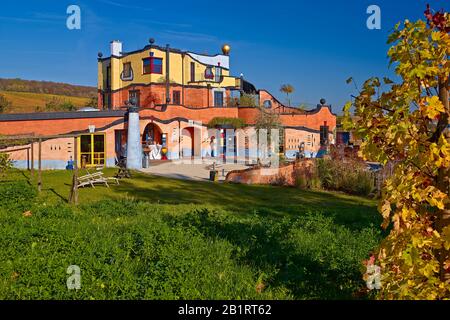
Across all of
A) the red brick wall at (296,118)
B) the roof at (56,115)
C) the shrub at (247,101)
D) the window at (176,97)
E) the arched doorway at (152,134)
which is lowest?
the arched doorway at (152,134)

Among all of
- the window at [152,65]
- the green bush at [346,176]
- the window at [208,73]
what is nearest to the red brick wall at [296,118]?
the window at [208,73]

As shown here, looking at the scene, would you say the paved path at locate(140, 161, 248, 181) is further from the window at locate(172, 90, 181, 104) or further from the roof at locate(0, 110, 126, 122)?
the window at locate(172, 90, 181, 104)

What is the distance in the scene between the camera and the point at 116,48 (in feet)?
144

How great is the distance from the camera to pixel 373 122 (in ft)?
12.5

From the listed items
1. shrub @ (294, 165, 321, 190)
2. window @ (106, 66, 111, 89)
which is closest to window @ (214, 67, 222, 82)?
window @ (106, 66, 111, 89)

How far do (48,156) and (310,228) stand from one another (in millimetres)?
19736

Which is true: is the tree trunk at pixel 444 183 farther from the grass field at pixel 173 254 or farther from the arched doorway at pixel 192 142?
the arched doorway at pixel 192 142

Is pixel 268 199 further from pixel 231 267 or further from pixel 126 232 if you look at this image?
pixel 231 267

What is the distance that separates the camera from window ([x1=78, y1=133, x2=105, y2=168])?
26.2 m

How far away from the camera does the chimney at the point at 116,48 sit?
43453mm

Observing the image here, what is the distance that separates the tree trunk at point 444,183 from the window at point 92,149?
2405 cm

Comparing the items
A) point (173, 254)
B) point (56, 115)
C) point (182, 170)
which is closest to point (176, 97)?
point (182, 170)

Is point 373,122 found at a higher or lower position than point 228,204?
higher

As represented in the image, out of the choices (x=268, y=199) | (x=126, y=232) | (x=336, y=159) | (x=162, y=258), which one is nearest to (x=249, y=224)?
(x=126, y=232)
